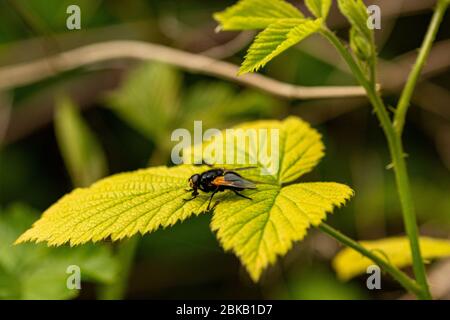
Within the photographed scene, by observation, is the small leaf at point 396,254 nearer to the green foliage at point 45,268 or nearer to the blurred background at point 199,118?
the green foliage at point 45,268

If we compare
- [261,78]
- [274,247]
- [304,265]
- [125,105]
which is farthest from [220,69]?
[274,247]

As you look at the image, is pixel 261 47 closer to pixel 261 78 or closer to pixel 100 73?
pixel 261 78

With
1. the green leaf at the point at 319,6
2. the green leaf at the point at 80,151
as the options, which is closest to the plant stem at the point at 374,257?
the green leaf at the point at 319,6

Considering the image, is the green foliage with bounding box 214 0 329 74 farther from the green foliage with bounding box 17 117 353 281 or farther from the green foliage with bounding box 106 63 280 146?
the green foliage with bounding box 106 63 280 146

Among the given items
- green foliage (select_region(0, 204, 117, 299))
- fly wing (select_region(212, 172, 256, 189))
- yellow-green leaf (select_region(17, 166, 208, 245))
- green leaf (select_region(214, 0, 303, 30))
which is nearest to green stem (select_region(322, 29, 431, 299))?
green leaf (select_region(214, 0, 303, 30))

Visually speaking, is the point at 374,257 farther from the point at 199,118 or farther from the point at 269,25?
the point at 199,118
